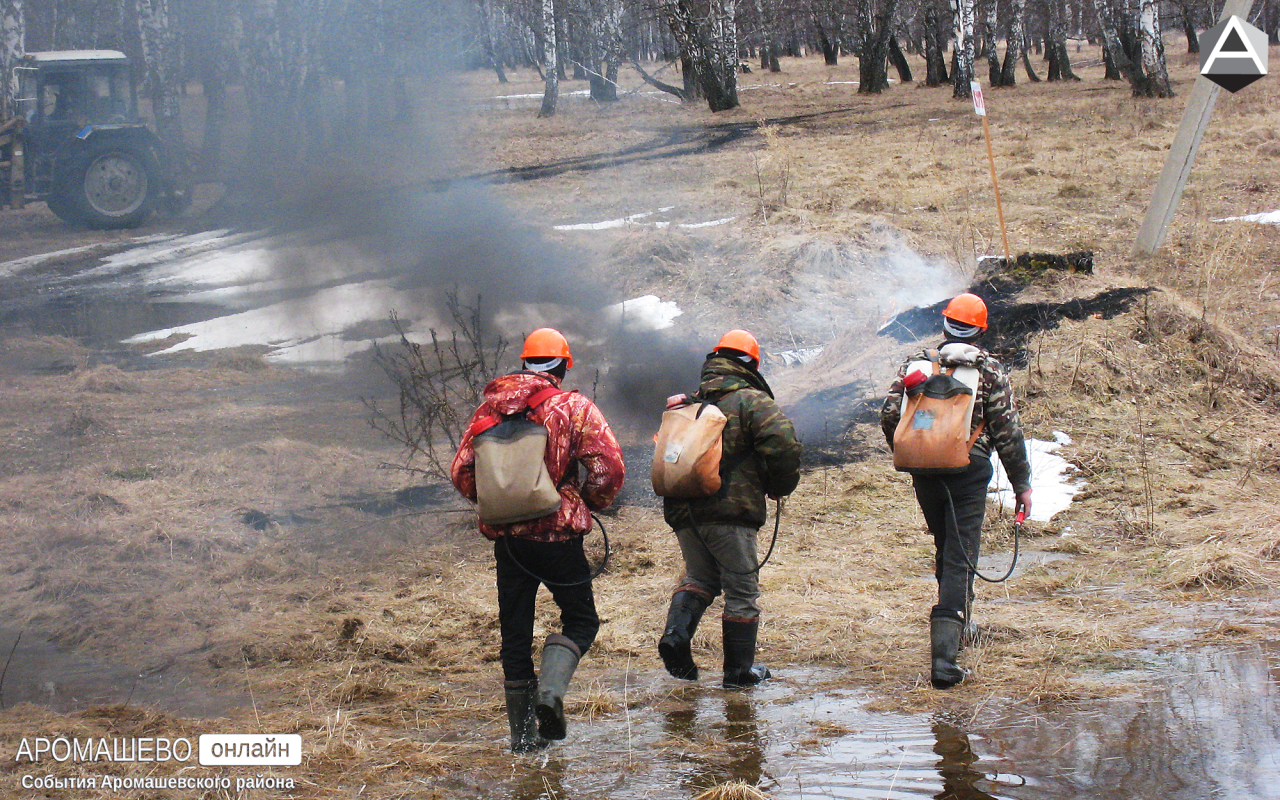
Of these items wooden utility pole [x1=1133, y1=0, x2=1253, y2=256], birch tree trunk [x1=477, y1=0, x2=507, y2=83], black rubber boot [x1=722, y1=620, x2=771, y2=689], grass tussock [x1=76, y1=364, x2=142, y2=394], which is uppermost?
birch tree trunk [x1=477, y1=0, x2=507, y2=83]

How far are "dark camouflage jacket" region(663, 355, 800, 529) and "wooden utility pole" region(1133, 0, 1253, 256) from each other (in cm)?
800

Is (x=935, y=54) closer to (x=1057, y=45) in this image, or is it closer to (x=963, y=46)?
(x=1057, y=45)

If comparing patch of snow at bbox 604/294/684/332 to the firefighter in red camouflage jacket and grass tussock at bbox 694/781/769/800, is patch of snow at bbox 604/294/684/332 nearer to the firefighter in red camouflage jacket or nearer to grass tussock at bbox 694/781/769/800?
the firefighter in red camouflage jacket

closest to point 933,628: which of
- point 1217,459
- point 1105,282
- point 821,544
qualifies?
point 821,544

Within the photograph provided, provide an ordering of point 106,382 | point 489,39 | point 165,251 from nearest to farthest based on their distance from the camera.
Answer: point 106,382 → point 165,251 → point 489,39

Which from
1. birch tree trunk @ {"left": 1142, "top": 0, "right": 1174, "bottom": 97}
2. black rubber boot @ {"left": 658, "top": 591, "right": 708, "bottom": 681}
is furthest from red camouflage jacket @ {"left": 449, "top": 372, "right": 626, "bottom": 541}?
birch tree trunk @ {"left": 1142, "top": 0, "right": 1174, "bottom": 97}

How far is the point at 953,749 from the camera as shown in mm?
3498

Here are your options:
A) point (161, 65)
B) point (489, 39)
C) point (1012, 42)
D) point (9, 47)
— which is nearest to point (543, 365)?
point (9, 47)

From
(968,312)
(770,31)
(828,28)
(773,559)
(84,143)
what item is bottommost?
(773,559)

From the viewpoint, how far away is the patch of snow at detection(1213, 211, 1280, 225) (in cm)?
1255

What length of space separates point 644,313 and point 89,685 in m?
8.07

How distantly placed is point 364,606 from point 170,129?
859 inches

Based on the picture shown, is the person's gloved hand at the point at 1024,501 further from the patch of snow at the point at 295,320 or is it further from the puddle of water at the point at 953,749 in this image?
the patch of snow at the point at 295,320

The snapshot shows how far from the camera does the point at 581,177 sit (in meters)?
19.3
